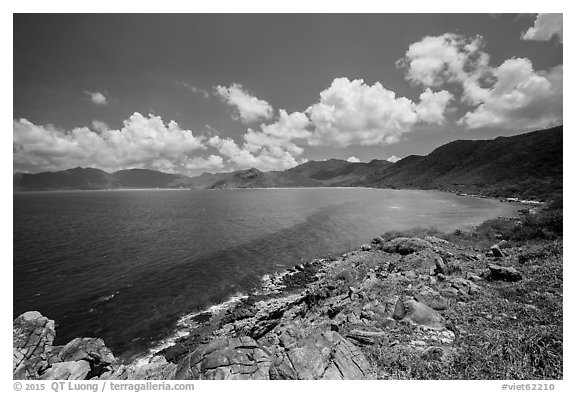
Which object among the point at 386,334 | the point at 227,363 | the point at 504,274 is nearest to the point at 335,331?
the point at 386,334

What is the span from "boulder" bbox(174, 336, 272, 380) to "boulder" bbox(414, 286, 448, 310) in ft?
28.4

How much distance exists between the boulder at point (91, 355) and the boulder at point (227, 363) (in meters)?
11.0

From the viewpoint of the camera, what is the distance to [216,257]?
123 feet

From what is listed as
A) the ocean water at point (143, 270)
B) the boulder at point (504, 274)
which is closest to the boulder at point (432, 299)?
the boulder at point (504, 274)

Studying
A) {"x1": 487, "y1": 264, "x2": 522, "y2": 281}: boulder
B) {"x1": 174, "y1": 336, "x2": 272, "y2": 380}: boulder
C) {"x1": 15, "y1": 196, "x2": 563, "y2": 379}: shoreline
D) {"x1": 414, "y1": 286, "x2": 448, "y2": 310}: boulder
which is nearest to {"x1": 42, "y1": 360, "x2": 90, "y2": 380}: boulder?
{"x1": 15, "y1": 196, "x2": 563, "y2": 379}: shoreline

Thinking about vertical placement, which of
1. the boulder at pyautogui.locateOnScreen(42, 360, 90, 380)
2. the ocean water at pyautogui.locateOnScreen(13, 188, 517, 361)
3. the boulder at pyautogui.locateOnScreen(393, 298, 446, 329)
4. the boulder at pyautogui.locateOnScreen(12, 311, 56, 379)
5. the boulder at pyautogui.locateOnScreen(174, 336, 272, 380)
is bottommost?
the ocean water at pyautogui.locateOnScreen(13, 188, 517, 361)

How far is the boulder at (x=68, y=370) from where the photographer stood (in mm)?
13000

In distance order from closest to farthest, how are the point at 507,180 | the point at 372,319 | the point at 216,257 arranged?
the point at 372,319, the point at 216,257, the point at 507,180

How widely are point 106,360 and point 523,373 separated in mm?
21046

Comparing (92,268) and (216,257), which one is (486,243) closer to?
(216,257)

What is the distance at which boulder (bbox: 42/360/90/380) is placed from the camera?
13.0 meters

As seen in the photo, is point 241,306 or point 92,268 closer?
point 241,306

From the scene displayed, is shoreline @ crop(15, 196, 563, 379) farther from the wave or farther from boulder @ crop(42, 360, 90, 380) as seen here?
boulder @ crop(42, 360, 90, 380)

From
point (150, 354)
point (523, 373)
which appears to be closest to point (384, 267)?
point (523, 373)
